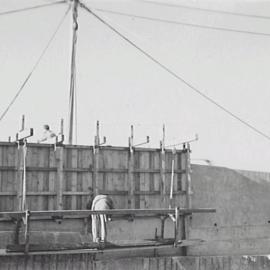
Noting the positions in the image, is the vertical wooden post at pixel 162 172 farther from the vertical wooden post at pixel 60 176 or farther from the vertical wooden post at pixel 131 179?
the vertical wooden post at pixel 60 176

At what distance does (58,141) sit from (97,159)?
4.08 ft

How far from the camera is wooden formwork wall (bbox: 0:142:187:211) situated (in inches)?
451

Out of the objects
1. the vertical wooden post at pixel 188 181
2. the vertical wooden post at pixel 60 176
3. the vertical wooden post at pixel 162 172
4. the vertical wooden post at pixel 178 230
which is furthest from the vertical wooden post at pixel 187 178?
the vertical wooden post at pixel 60 176

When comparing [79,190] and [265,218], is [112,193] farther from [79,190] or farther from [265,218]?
[265,218]

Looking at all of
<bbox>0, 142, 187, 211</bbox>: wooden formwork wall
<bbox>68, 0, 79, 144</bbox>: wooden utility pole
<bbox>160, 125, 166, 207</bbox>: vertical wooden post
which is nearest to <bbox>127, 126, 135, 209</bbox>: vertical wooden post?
<bbox>0, 142, 187, 211</bbox>: wooden formwork wall

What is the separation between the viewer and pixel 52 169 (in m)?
11.9

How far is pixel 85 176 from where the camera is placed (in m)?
12.3

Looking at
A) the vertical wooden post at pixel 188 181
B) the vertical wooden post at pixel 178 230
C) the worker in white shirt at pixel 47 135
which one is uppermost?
the worker in white shirt at pixel 47 135

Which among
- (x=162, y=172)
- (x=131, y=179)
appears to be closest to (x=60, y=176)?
(x=131, y=179)

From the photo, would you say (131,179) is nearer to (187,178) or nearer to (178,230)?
(187,178)

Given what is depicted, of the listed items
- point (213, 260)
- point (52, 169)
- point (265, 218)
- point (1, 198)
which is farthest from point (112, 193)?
point (265, 218)

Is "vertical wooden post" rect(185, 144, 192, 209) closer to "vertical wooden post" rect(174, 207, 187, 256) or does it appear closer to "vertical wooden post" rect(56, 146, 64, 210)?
"vertical wooden post" rect(174, 207, 187, 256)

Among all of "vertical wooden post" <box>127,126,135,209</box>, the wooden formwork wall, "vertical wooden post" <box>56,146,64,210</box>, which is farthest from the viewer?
"vertical wooden post" <box>127,126,135,209</box>

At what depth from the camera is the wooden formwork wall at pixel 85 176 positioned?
11.5m
